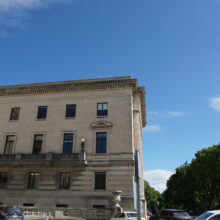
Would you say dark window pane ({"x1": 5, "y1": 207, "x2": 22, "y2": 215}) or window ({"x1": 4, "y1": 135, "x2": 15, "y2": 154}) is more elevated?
window ({"x1": 4, "y1": 135, "x2": 15, "y2": 154})

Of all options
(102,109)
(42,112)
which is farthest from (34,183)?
(102,109)

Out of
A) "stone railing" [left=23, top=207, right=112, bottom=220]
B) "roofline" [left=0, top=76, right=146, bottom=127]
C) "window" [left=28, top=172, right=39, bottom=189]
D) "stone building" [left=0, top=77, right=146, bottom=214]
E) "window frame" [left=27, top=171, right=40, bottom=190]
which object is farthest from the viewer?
"roofline" [left=0, top=76, right=146, bottom=127]

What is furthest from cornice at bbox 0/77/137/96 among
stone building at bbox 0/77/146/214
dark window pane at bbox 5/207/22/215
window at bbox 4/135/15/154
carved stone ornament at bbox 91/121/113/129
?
dark window pane at bbox 5/207/22/215

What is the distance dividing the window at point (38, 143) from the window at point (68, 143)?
10.3ft

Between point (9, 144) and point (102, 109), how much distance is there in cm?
1324

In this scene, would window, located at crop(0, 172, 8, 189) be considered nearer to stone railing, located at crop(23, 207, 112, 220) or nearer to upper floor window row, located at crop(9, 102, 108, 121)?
stone railing, located at crop(23, 207, 112, 220)

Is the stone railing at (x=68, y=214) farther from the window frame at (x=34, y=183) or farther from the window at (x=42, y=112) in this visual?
the window at (x=42, y=112)

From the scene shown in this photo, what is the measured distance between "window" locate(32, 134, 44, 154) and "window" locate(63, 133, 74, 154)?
Result: 314cm

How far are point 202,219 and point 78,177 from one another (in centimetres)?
1799

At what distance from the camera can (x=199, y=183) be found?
4806cm

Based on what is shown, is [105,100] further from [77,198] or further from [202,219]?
[202,219]

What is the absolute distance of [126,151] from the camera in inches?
1018

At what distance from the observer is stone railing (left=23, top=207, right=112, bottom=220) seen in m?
20.9

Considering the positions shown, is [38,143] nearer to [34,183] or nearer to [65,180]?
[34,183]
